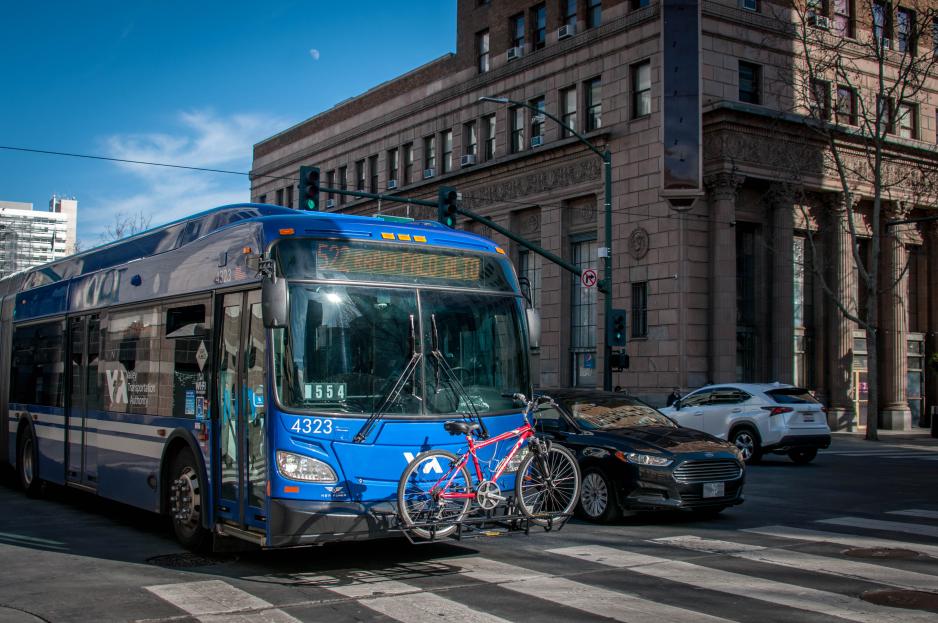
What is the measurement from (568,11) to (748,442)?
2399cm

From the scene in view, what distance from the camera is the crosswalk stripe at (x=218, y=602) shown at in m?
6.84

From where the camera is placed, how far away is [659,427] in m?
12.6

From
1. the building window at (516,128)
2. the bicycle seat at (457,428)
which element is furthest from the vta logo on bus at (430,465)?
the building window at (516,128)

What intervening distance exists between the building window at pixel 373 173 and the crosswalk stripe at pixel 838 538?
4272 cm

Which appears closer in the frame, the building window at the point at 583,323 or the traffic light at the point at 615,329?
the traffic light at the point at 615,329

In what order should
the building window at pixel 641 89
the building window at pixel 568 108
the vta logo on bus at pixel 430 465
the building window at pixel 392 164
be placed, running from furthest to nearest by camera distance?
the building window at pixel 392 164 → the building window at pixel 568 108 → the building window at pixel 641 89 → the vta logo on bus at pixel 430 465

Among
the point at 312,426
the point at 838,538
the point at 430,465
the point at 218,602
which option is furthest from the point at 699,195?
the point at 218,602

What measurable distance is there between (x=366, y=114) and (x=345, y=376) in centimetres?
4693

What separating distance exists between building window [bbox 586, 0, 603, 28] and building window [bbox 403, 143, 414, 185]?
13.2 metres

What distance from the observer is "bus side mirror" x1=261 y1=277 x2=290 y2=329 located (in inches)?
304

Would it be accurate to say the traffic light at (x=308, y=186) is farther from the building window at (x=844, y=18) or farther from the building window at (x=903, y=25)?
the building window at (x=844, y=18)

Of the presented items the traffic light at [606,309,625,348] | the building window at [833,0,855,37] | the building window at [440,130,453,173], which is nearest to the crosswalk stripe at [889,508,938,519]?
the traffic light at [606,309,625,348]

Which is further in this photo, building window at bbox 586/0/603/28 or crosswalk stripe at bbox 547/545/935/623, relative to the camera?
building window at bbox 586/0/603/28

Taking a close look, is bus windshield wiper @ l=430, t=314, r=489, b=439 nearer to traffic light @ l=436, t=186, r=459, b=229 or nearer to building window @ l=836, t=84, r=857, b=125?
traffic light @ l=436, t=186, r=459, b=229
